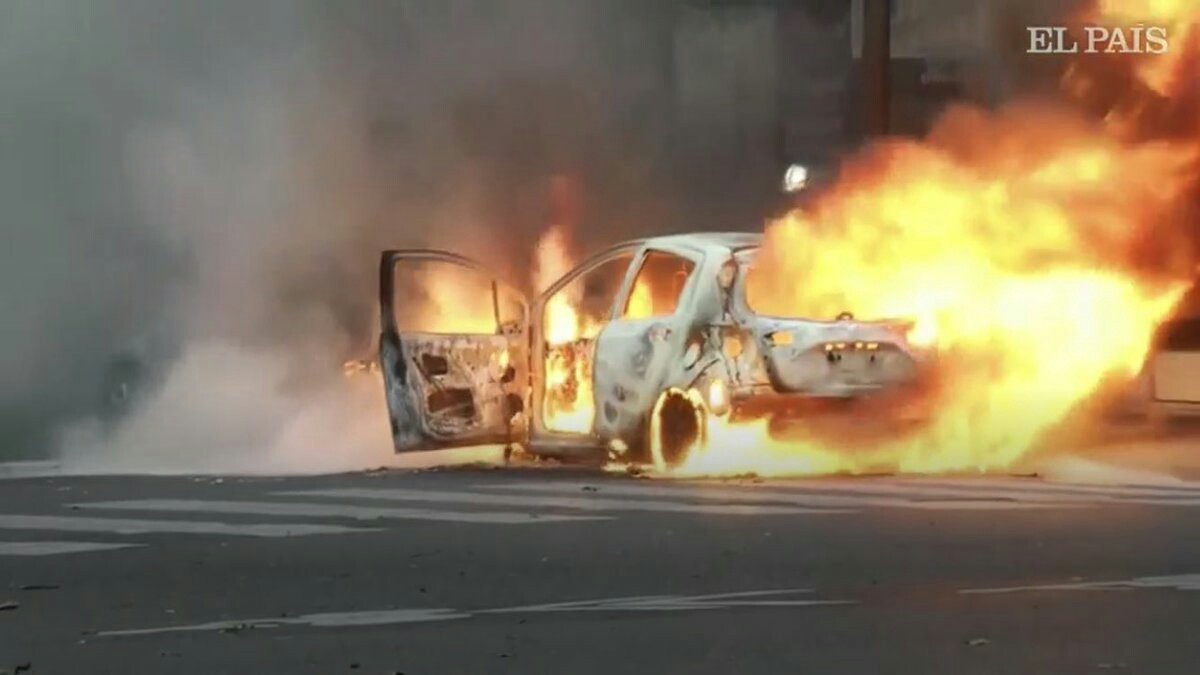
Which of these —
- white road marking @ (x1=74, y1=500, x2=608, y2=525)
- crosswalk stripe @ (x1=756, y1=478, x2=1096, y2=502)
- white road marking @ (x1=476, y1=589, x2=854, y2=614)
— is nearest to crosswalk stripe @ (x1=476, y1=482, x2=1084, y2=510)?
crosswalk stripe @ (x1=756, y1=478, x2=1096, y2=502)

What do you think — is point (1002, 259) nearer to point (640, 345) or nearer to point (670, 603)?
point (640, 345)

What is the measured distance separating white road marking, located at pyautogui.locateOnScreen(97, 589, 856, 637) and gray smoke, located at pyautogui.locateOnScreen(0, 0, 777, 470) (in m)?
9.04

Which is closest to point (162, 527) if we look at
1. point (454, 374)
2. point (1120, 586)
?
point (454, 374)

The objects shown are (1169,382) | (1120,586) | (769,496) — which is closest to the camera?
(1120,586)

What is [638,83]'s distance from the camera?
23.5 meters

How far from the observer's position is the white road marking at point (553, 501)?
13.2 m

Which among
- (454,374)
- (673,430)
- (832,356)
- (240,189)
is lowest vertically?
(673,430)

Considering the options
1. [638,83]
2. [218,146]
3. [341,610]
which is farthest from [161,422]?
[341,610]

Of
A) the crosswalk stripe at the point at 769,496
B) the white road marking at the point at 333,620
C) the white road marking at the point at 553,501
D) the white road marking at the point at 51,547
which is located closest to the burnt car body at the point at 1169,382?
the crosswalk stripe at the point at 769,496

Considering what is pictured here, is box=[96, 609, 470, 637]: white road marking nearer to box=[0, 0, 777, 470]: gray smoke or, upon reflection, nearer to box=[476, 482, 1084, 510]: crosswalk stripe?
box=[476, 482, 1084, 510]: crosswalk stripe

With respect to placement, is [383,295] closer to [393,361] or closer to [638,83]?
[393,361]

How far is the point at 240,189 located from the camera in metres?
20.3

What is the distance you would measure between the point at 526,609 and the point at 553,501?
4.74 meters

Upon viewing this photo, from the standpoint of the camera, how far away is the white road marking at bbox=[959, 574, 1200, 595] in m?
9.65
